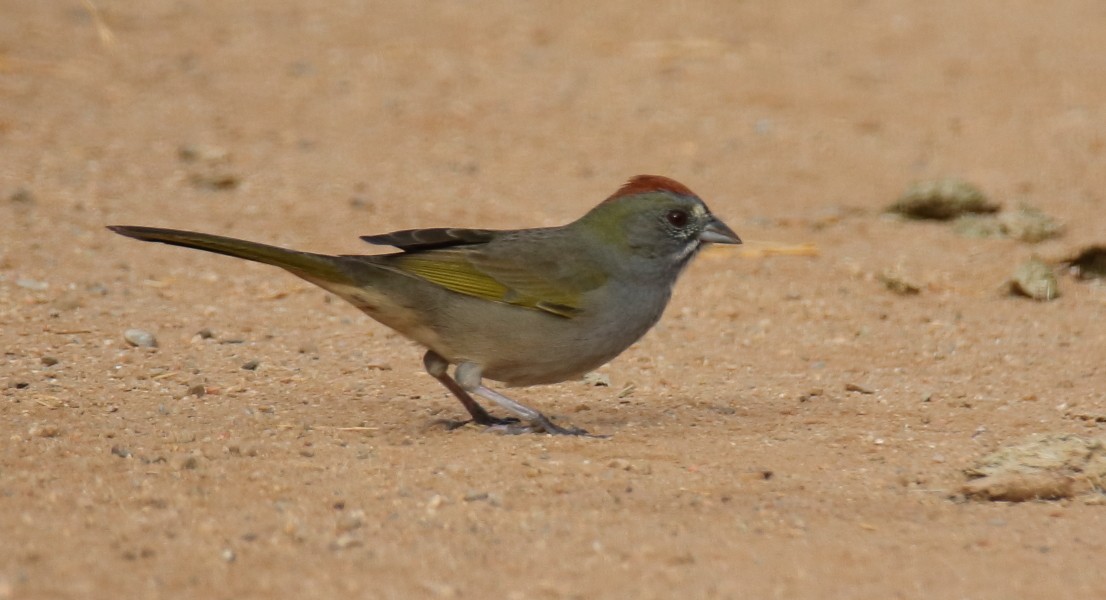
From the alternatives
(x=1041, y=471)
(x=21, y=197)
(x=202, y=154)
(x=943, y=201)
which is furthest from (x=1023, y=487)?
(x=202, y=154)

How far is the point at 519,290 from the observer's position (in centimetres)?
595

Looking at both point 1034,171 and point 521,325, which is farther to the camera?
point 1034,171

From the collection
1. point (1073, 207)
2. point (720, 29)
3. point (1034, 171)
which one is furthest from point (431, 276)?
point (720, 29)

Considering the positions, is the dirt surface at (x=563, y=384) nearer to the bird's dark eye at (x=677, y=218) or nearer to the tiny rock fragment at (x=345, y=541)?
the tiny rock fragment at (x=345, y=541)

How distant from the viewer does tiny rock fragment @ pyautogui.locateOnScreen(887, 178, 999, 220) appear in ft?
32.3

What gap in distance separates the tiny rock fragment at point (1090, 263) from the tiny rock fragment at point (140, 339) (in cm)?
516

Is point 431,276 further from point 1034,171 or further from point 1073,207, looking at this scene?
point 1034,171

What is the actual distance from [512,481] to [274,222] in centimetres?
459

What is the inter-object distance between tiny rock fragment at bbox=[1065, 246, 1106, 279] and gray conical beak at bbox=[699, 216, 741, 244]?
3258 millimetres

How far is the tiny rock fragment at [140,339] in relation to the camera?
6926 millimetres

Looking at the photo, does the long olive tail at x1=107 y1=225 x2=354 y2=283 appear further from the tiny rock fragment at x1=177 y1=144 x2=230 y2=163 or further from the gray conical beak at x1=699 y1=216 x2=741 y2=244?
the tiny rock fragment at x1=177 y1=144 x2=230 y2=163

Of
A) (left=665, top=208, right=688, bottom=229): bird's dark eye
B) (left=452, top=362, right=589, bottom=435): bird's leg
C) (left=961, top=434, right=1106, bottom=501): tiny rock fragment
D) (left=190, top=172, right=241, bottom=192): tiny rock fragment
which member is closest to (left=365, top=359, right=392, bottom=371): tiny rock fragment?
(left=452, top=362, right=589, bottom=435): bird's leg

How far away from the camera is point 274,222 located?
9.26 m

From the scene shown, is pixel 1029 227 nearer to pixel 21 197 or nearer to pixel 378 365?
pixel 378 365
